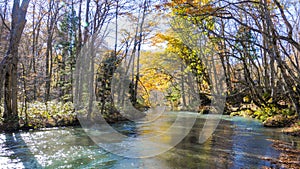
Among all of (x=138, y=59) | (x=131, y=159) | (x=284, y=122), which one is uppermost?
(x=138, y=59)

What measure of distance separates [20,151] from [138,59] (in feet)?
41.3

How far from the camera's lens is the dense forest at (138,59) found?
33.6 feet

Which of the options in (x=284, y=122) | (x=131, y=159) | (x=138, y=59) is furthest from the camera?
(x=138, y=59)

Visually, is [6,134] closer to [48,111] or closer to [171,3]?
[48,111]

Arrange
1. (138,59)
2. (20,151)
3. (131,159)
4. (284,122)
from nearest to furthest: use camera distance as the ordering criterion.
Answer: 1. (131,159)
2. (20,151)
3. (284,122)
4. (138,59)

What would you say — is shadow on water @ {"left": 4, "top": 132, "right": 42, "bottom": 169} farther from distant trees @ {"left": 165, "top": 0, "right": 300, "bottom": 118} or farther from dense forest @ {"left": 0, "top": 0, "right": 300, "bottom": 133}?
distant trees @ {"left": 165, "top": 0, "right": 300, "bottom": 118}

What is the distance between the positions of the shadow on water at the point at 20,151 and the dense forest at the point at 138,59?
55.5 inches

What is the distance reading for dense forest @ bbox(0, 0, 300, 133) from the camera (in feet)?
33.6

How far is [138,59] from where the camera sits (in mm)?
17547

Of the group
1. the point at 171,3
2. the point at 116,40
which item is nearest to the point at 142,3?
the point at 116,40

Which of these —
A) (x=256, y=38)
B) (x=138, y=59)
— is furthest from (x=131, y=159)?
(x=138, y=59)

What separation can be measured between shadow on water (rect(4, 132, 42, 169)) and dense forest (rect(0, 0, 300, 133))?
1.41 metres

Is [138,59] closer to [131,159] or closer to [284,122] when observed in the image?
[284,122]

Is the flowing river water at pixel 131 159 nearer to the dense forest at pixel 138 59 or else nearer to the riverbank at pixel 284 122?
the riverbank at pixel 284 122
